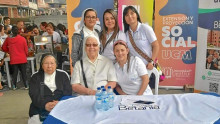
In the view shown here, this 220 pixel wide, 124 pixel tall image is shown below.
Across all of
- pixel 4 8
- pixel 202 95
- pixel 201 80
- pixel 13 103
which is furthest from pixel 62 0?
pixel 202 95

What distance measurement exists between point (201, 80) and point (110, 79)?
A: 2087 mm

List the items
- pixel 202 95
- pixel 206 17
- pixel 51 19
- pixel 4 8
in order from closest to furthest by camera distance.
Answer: pixel 202 95 → pixel 206 17 → pixel 51 19 → pixel 4 8

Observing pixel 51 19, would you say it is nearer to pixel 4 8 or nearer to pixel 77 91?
pixel 4 8

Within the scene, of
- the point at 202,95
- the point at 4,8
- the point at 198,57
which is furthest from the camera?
the point at 4,8

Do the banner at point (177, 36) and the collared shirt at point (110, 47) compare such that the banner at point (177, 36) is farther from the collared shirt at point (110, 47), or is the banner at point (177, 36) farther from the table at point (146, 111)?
the table at point (146, 111)

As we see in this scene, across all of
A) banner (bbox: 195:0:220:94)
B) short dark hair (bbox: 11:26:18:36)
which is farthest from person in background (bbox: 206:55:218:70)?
short dark hair (bbox: 11:26:18:36)

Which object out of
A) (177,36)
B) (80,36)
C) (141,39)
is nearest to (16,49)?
(80,36)

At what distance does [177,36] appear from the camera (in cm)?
388

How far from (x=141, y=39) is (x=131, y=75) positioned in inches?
23.3

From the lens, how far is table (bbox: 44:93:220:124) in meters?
1.39

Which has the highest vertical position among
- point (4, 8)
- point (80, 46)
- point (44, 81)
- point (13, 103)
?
point (4, 8)

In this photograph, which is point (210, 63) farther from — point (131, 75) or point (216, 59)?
point (131, 75)

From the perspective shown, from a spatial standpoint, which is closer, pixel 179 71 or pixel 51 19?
pixel 179 71

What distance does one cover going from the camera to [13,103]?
373 cm
